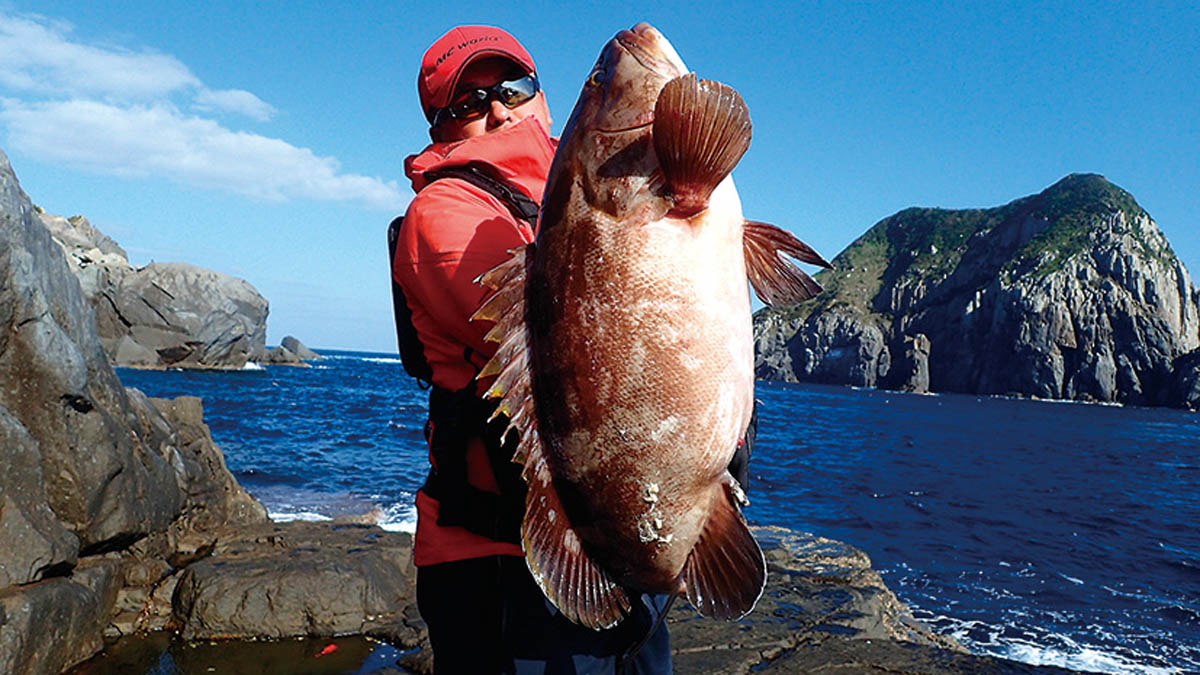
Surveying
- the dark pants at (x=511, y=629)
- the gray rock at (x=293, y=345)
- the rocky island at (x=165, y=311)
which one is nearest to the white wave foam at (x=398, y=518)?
the dark pants at (x=511, y=629)

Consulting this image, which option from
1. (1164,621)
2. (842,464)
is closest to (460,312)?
(1164,621)

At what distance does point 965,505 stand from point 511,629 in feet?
72.3

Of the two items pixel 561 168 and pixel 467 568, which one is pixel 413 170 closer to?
pixel 561 168

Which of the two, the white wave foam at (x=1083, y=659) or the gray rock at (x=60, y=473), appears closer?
the gray rock at (x=60, y=473)

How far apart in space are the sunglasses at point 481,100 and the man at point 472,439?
0.07m

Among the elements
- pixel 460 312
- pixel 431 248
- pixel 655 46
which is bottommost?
pixel 460 312

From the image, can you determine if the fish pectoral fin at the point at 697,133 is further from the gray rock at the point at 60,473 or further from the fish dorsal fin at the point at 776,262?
the gray rock at the point at 60,473

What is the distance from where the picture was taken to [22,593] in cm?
577

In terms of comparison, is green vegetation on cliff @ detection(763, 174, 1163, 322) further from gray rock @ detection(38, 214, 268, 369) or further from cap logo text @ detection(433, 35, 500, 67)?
cap logo text @ detection(433, 35, 500, 67)

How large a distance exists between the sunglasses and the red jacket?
0.49 ft

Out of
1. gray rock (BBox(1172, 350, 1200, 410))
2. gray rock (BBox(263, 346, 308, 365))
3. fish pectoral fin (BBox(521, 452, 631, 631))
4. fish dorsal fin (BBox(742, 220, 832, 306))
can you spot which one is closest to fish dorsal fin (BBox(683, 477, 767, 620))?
fish pectoral fin (BBox(521, 452, 631, 631))

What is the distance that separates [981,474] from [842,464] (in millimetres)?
5521

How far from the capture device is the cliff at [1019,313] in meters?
97.2

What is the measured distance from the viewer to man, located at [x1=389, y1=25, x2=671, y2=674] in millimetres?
1978
